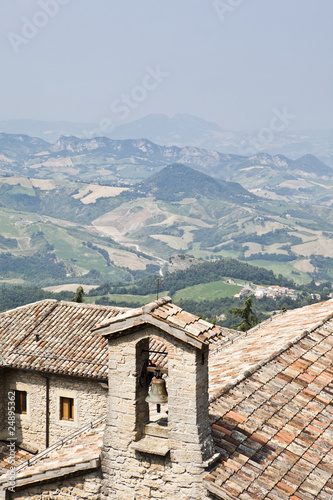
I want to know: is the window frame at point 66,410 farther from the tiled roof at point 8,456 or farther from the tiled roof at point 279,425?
the tiled roof at point 279,425

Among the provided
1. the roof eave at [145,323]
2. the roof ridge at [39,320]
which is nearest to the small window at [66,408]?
the roof ridge at [39,320]

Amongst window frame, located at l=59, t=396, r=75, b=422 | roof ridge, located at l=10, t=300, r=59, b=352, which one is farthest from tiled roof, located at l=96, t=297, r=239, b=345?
roof ridge, located at l=10, t=300, r=59, b=352

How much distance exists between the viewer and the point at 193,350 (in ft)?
31.1

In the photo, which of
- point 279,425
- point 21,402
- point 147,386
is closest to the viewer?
point 147,386

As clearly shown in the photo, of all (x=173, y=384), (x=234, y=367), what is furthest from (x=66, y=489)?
(x=234, y=367)

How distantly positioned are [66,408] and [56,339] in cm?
316

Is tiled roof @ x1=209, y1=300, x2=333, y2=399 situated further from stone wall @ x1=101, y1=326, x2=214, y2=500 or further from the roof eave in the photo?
the roof eave

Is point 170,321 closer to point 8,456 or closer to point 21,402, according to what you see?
point 8,456

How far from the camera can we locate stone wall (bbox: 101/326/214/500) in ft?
31.3

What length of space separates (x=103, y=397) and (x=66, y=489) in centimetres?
1239

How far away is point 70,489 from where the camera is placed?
34.0 ft

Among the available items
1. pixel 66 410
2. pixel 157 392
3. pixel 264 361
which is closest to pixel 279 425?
pixel 264 361

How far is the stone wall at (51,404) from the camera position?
75.4ft

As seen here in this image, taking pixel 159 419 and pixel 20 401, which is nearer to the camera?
pixel 159 419
